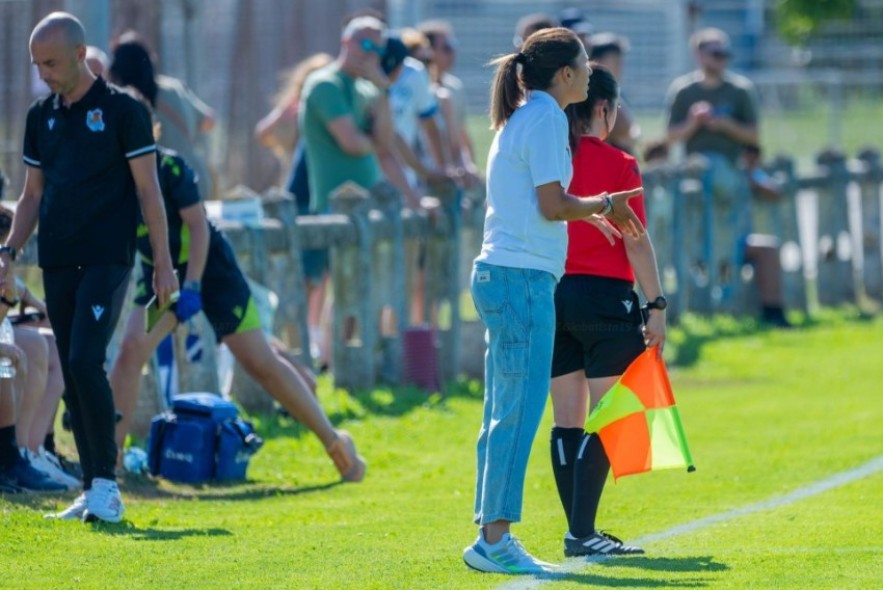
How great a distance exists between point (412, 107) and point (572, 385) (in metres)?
6.34

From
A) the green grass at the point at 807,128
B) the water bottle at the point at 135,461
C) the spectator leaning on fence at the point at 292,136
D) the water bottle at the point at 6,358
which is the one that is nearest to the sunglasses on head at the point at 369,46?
the spectator leaning on fence at the point at 292,136

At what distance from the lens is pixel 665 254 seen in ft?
56.0

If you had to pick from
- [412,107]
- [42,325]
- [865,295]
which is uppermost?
[412,107]

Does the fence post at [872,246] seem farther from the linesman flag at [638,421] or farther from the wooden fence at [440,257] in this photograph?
the linesman flag at [638,421]

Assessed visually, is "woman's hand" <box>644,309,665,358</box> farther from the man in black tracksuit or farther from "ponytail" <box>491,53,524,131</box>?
the man in black tracksuit

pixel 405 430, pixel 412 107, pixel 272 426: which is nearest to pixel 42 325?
pixel 272 426

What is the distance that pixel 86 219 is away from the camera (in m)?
7.92

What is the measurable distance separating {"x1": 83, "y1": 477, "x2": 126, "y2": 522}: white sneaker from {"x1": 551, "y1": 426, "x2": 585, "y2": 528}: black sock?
1.85 metres

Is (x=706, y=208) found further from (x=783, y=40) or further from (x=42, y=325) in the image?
(x=783, y=40)

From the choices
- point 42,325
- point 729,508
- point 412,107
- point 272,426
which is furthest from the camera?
point 412,107

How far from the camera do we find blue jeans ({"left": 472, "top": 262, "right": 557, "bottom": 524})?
6871 mm

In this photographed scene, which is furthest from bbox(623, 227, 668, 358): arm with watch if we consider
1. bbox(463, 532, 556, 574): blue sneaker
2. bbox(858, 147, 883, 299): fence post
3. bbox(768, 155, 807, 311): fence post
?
bbox(858, 147, 883, 299): fence post

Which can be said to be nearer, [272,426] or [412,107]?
[272,426]

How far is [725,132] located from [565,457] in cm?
1034
